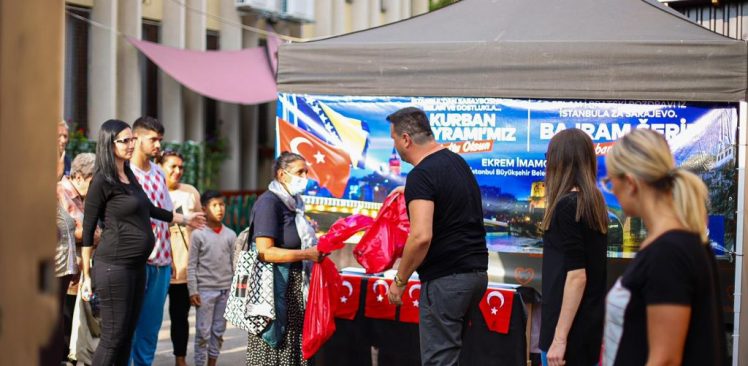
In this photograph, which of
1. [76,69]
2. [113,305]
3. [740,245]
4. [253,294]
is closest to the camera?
[113,305]

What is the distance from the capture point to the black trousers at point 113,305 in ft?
19.0

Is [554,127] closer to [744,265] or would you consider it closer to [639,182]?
[744,265]

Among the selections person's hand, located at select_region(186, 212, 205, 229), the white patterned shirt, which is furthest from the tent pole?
the white patterned shirt

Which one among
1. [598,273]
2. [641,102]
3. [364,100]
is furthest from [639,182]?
[364,100]

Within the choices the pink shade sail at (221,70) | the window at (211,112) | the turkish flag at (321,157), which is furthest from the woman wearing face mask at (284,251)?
the window at (211,112)

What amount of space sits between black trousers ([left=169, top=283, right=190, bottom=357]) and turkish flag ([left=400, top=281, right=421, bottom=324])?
1.78 meters

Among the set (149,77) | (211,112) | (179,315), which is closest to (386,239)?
(179,315)

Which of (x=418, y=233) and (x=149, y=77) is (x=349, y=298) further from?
(x=149, y=77)

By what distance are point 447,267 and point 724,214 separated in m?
2.57

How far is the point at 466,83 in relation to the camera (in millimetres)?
6855

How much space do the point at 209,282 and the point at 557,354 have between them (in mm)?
3804

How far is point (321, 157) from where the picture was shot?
7363 mm

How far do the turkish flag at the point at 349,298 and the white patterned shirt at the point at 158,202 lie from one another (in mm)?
1233

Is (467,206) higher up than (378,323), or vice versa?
(467,206)
